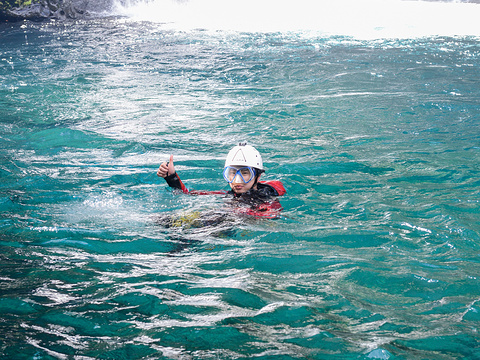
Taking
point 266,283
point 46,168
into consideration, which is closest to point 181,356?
point 266,283

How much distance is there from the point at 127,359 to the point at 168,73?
1317cm

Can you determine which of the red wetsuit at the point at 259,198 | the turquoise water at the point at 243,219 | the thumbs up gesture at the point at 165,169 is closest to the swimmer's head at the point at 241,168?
the red wetsuit at the point at 259,198

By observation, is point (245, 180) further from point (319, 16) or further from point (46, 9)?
point (46, 9)

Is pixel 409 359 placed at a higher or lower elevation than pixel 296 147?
lower

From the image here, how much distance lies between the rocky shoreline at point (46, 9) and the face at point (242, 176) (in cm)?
2683

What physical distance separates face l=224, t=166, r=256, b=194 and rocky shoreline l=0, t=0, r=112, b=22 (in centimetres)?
2683

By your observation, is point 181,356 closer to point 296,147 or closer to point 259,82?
point 296,147

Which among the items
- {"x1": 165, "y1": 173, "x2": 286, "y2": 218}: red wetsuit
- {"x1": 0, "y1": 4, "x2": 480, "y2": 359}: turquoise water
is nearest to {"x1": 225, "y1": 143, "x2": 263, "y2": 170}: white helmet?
{"x1": 165, "y1": 173, "x2": 286, "y2": 218}: red wetsuit

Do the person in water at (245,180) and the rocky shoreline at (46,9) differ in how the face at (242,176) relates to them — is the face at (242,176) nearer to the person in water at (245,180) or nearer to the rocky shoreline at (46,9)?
the person in water at (245,180)

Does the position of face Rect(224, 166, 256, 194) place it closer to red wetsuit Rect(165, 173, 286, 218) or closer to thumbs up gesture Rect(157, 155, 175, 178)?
red wetsuit Rect(165, 173, 286, 218)

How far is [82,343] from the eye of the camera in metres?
2.97

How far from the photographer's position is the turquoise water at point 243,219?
3182 millimetres

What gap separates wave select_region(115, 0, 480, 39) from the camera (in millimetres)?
23766

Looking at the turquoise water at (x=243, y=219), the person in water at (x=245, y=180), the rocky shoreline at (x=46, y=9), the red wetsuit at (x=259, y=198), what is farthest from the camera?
the rocky shoreline at (x=46, y=9)
